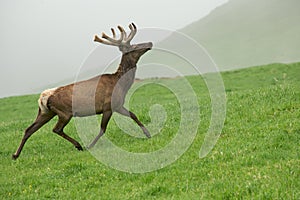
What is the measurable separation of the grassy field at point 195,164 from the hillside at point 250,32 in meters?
70.0

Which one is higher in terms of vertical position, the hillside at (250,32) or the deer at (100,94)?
the deer at (100,94)

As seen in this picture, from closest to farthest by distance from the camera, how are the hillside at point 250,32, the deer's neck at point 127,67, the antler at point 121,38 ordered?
the antler at point 121,38 → the deer's neck at point 127,67 → the hillside at point 250,32

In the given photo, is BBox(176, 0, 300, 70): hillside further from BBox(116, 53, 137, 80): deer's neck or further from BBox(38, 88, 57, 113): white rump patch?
BBox(38, 88, 57, 113): white rump patch

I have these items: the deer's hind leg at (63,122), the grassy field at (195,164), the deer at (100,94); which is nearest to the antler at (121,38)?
the deer at (100,94)

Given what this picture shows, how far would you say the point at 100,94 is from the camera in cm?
1326

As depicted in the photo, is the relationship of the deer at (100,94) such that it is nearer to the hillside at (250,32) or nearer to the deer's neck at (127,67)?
the deer's neck at (127,67)

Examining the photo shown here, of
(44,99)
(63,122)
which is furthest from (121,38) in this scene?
(63,122)

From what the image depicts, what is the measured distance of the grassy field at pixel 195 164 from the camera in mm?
8516

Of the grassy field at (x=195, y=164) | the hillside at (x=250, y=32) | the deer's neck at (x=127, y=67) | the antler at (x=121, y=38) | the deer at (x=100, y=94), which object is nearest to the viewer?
the grassy field at (x=195, y=164)

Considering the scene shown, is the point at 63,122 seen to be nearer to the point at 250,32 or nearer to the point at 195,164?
the point at 195,164

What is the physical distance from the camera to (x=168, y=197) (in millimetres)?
8586

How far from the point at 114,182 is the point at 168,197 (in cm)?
184

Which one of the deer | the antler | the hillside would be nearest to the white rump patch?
the deer

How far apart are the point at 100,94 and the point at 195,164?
14.1 ft
